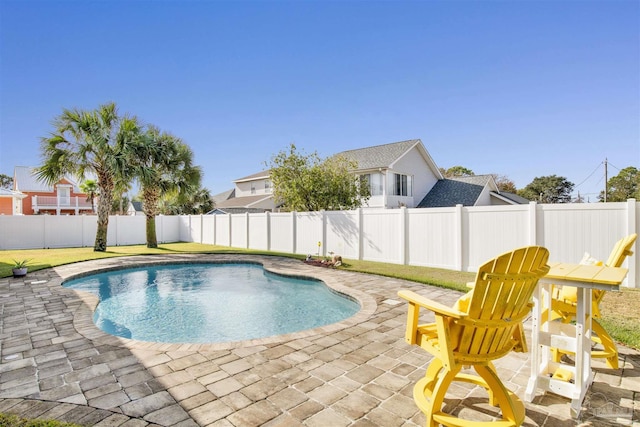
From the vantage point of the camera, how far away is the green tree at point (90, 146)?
14.0 meters

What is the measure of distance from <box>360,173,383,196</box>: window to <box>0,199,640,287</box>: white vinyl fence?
632 cm

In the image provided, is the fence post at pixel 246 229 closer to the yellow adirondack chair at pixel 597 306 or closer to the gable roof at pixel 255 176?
the gable roof at pixel 255 176

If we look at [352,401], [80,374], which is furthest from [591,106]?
[80,374]

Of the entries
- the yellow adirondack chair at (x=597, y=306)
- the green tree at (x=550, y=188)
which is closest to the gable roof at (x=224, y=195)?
the green tree at (x=550, y=188)

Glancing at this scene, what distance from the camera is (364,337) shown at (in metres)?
4.48

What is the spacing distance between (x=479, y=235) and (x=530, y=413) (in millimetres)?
7281

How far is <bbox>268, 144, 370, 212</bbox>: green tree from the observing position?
600 inches

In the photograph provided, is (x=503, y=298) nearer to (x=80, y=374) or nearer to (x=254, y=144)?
(x=80, y=374)

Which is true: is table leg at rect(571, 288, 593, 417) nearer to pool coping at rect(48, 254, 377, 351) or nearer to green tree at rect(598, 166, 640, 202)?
pool coping at rect(48, 254, 377, 351)

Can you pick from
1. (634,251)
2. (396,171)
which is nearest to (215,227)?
(396,171)

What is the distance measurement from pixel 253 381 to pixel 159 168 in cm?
1672

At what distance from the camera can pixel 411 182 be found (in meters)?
20.6

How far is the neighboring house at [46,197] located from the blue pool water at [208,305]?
29317 millimetres

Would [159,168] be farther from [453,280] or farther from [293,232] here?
[453,280]
